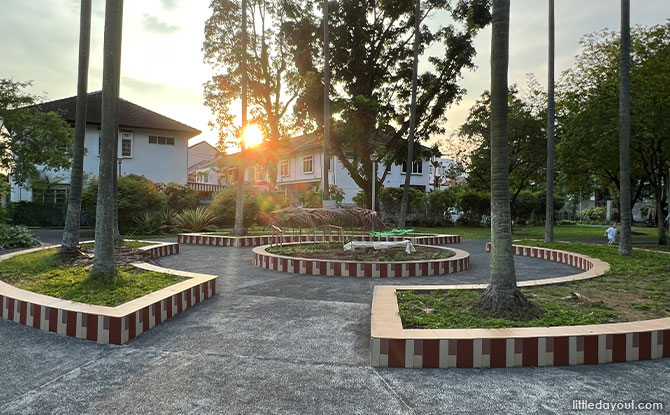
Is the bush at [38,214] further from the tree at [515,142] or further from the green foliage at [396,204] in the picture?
the tree at [515,142]

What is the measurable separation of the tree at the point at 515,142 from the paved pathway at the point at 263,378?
20218mm

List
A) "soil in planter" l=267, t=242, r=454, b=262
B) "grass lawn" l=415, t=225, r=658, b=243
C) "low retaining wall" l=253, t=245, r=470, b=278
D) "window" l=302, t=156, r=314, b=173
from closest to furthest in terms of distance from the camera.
Answer: "low retaining wall" l=253, t=245, r=470, b=278 → "soil in planter" l=267, t=242, r=454, b=262 → "grass lawn" l=415, t=225, r=658, b=243 → "window" l=302, t=156, r=314, b=173

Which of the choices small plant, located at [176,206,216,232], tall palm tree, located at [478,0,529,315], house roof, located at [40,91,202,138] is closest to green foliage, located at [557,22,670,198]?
tall palm tree, located at [478,0,529,315]

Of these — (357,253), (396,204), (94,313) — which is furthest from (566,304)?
(396,204)

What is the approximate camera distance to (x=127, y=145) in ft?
101

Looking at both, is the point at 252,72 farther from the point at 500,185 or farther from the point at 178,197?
the point at 500,185

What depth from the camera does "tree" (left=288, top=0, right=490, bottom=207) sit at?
22328mm

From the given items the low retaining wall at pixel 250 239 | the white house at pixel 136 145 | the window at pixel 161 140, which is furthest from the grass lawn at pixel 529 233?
the window at pixel 161 140

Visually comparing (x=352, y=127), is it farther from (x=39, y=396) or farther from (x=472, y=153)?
(x=39, y=396)

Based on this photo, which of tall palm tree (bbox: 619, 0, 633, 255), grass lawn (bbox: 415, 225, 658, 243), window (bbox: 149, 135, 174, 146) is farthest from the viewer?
window (bbox: 149, 135, 174, 146)

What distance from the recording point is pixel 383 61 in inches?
933

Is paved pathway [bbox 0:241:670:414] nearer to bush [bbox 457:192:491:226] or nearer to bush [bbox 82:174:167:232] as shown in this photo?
bush [bbox 82:174:167:232]

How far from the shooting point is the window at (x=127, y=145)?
3072 cm

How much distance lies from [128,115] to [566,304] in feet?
109
